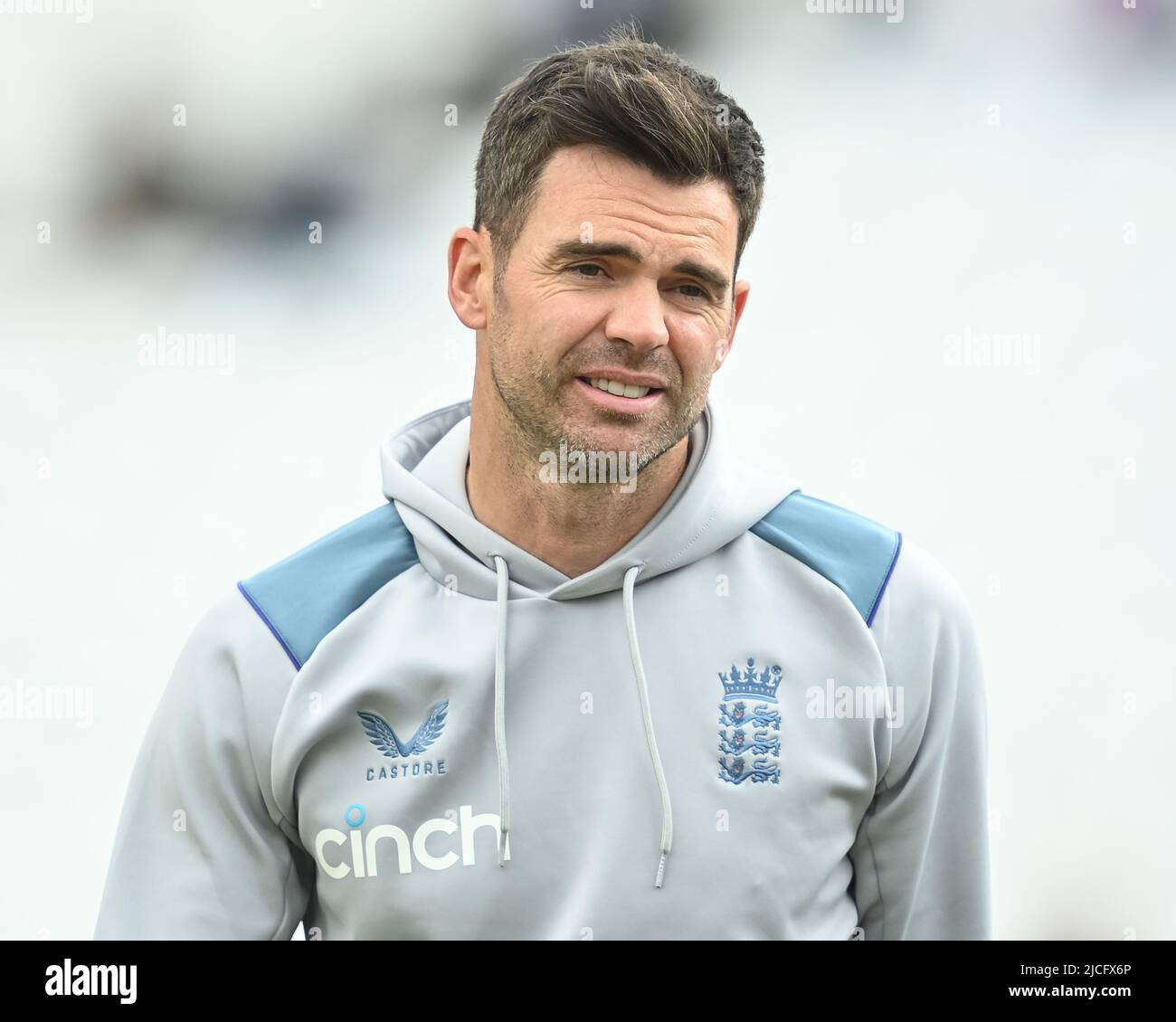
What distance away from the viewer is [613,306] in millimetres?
1488

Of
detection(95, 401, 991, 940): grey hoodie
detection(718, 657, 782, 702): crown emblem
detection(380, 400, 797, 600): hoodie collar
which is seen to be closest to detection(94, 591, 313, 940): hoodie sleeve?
detection(95, 401, 991, 940): grey hoodie

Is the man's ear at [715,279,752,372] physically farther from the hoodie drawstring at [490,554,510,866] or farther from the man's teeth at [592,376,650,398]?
the hoodie drawstring at [490,554,510,866]

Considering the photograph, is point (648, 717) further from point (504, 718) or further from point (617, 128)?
point (617, 128)

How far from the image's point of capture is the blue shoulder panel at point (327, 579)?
5.19 feet

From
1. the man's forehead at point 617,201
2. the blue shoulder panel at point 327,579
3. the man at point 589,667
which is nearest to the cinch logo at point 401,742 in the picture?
the man at point 589,667

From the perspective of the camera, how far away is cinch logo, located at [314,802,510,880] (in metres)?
1.52

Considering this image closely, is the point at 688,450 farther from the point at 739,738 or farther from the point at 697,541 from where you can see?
the point at 739,738

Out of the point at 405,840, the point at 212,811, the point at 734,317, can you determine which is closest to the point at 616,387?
the point at 734,317

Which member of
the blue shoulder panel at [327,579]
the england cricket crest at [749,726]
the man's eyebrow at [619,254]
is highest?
the man's eyebrow at [619,254]

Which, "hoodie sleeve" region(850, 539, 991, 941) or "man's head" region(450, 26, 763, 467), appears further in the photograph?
"hoodie sleeve" region(850, 539, 991, 941)

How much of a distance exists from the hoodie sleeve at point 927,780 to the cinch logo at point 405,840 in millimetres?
457

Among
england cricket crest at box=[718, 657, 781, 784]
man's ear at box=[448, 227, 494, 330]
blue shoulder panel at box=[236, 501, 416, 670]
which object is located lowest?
england cricket crest at box=[718, 657, 781, 784]

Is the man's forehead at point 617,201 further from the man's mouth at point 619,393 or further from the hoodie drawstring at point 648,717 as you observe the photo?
the hoodie drawstring at point 648,717

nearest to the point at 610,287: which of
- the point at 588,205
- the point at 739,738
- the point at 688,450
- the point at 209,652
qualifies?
the point at 588,205
